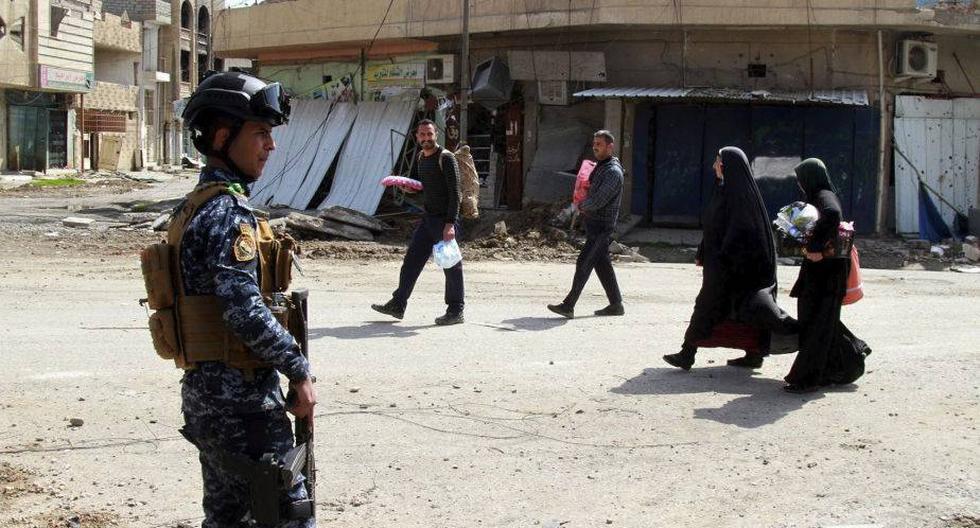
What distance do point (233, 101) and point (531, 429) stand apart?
317 cm

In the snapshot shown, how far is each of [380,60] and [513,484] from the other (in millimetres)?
18201

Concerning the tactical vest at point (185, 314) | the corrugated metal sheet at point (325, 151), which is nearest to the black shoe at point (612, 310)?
the tactical vest at point (185, 314)

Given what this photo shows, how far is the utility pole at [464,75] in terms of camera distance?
1845 centimetres

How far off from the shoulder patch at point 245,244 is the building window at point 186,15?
57928 millimetres

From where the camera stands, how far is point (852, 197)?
59.0ft

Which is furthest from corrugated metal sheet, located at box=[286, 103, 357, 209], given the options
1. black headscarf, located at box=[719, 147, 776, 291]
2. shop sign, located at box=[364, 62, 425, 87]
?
black headscarf, located at box=[719, 147, 776, 291]

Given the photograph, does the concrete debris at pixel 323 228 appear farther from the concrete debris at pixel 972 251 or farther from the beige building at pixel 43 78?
the beige building at pixel 43 78

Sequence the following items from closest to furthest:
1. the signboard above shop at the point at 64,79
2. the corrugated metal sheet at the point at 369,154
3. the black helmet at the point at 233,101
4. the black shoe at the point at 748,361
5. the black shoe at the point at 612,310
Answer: the black helmet at the point at 233,101
the black shoe at the point at 748,361
the black shoe at the point at 612,310
the corrugated metal sheet at the point at 369,154
the signboard above shop at the point at 64,79

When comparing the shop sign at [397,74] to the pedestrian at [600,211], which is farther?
the shop sign at [397,74]

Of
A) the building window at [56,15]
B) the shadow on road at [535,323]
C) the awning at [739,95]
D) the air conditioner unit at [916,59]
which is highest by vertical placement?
the building window at [56,15]

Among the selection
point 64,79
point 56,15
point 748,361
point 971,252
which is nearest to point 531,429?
point 748,361

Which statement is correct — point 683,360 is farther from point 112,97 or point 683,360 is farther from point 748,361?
point 112,97

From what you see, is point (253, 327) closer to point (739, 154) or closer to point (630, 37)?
point (739, 154)

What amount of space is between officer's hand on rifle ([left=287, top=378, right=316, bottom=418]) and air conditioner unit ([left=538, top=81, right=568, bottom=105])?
1631cm
